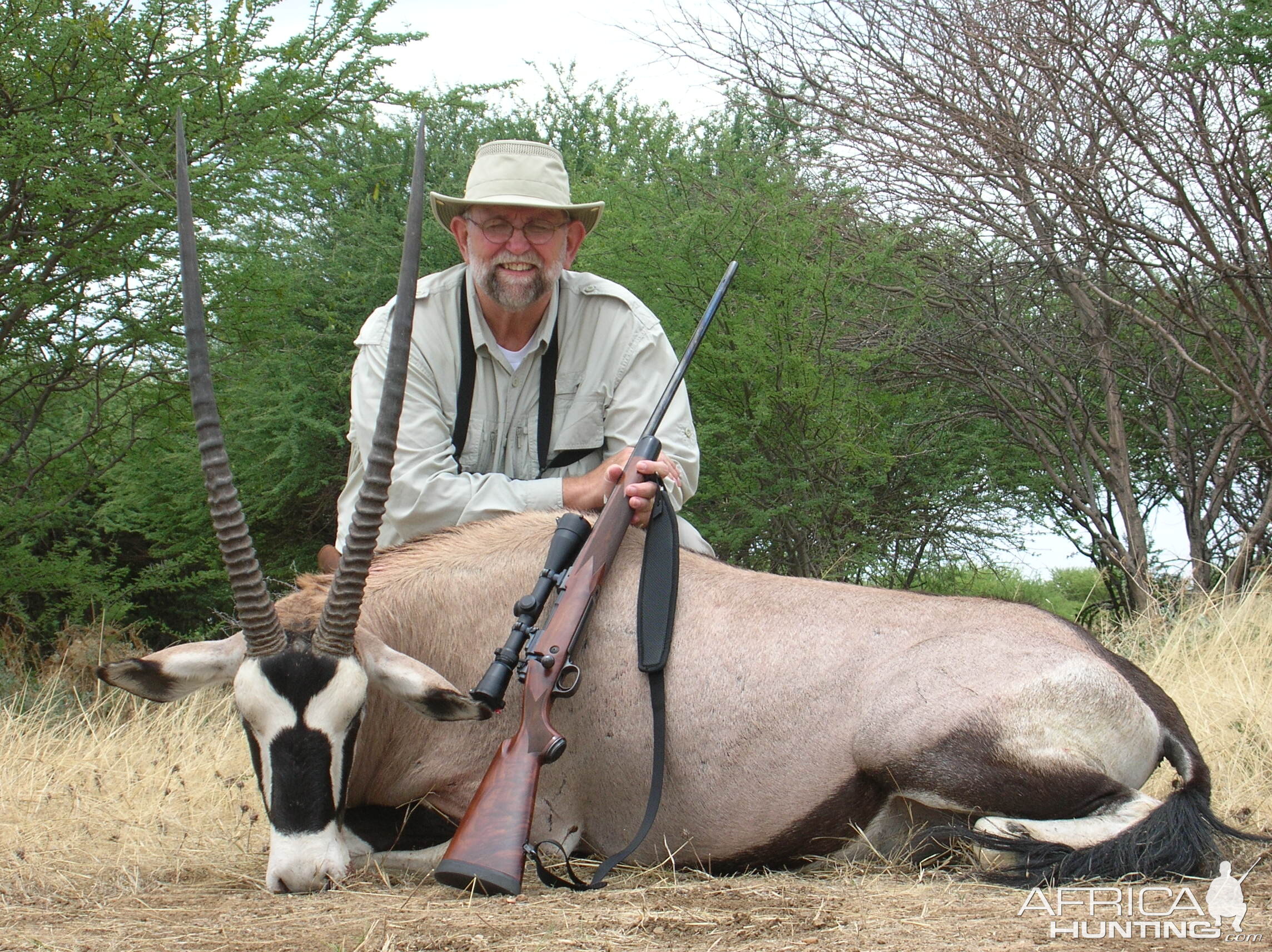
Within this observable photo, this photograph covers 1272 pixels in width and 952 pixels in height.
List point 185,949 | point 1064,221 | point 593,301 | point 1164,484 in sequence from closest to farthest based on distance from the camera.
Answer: point 185,949 < point 593,301 < point 1064,221 < point 1164,484

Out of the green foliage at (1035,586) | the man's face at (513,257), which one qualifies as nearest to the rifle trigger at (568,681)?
the man's face at (513,257)

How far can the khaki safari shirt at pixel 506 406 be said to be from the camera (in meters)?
Answer: 5.15

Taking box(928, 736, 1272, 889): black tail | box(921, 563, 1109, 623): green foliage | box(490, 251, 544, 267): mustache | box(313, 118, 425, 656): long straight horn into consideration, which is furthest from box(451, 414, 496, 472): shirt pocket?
box(921, 563, 1109, 623): green foliage

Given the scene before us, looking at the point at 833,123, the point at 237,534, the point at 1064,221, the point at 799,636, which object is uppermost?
the point at 833,123

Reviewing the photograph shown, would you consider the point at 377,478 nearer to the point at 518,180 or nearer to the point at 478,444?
the point at 478,444

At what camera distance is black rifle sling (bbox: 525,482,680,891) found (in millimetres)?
3973

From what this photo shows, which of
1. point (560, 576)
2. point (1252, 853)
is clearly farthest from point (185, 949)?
point (1252, 853)

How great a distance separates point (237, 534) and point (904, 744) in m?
2.15

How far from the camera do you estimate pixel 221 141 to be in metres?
8.94

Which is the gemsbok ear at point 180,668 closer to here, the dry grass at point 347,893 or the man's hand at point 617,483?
the dry grass at point 347,893

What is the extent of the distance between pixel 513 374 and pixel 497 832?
2367 mm

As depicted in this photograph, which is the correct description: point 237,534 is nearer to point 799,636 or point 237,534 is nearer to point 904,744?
point 799,636

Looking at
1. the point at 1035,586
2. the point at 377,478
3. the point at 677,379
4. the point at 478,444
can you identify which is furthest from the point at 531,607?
the point at 1035,586

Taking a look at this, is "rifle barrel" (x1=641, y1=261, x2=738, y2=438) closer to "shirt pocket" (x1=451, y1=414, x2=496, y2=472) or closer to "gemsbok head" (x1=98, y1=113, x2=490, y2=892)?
"shirt pocket" (x1=451, y1=414, x2=496, y2=472)
